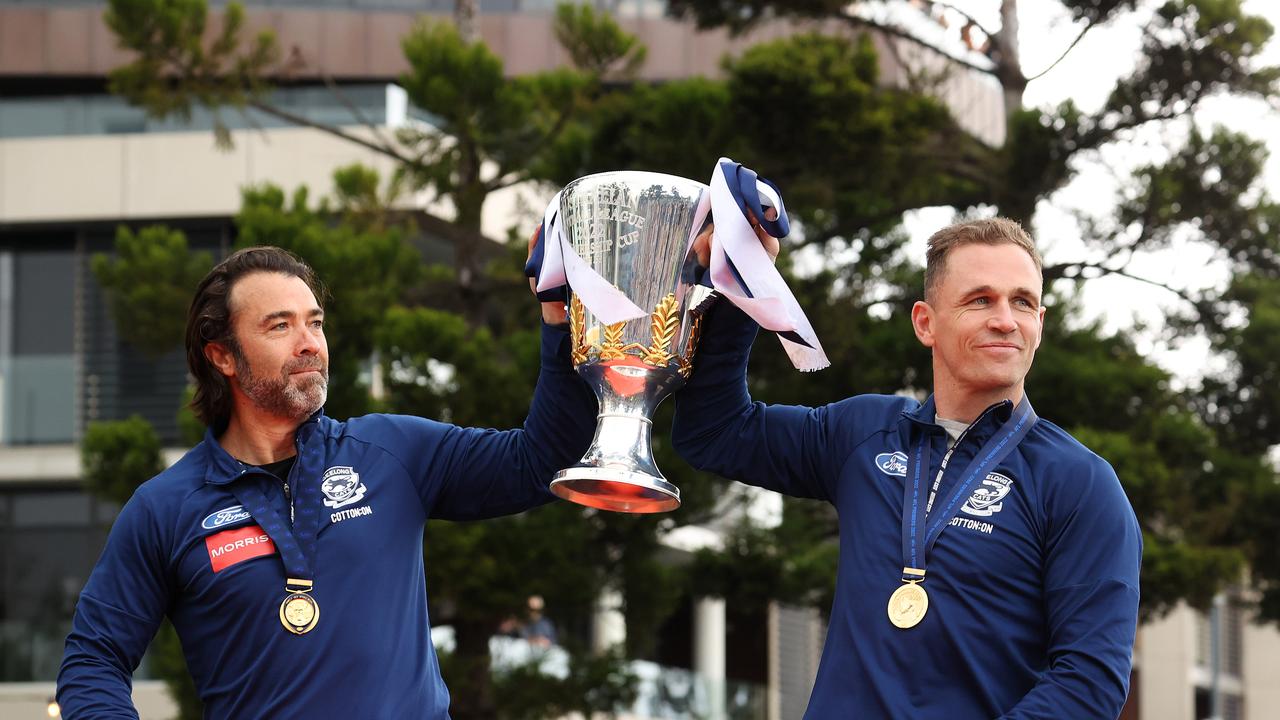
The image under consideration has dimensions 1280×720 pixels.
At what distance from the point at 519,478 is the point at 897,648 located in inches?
39.9

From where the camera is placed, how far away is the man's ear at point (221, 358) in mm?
4051

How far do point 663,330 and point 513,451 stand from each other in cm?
49

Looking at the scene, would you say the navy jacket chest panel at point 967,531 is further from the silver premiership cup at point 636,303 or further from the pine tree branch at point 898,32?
the pine tree branch at point 898,32

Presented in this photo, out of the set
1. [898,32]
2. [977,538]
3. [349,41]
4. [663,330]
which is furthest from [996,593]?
[349,41]

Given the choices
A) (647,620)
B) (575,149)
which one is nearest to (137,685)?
(647,620)

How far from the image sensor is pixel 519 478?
4.07m

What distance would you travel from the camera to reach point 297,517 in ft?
12.6

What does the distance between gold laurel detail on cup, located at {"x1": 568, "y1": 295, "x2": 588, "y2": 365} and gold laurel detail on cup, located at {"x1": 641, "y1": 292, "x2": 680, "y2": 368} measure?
147 mm

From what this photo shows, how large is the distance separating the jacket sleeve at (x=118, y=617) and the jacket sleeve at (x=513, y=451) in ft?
1.94

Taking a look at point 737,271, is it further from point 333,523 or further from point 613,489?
point 333,523

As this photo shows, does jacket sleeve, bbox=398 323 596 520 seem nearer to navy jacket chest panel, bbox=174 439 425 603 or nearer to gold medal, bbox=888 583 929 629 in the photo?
navy jacket chest panel, bbox=174 439 425 603

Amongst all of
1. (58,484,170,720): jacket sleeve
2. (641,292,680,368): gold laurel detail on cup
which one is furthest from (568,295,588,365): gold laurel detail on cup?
(58,484,170,720): jacket sleeve

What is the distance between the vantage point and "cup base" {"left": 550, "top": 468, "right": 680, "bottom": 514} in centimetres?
365

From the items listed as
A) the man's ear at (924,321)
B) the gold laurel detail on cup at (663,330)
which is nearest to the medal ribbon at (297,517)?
the gold laurel detail on cup at (663,330)
